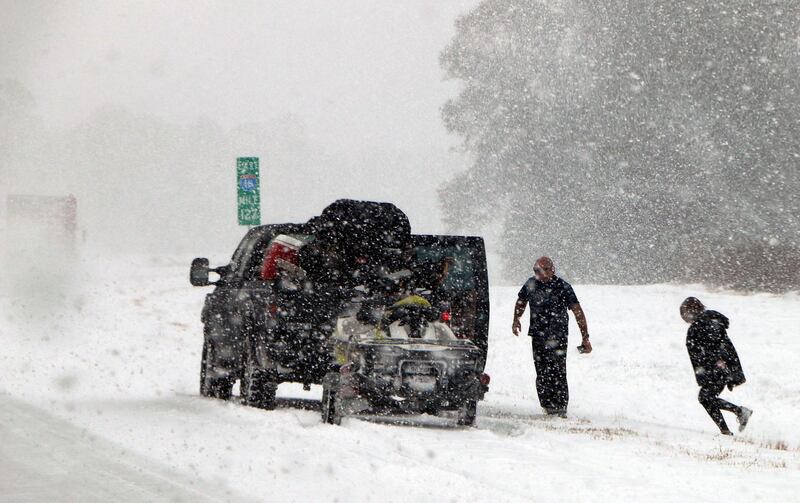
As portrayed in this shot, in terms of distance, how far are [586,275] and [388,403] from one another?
33.1m

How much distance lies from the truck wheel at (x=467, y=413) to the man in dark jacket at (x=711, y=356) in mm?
3002

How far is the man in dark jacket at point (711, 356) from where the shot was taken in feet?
38.4

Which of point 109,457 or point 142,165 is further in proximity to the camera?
point 142,165

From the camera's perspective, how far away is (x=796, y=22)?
111ft

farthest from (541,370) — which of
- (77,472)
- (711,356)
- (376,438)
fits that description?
(77,472)

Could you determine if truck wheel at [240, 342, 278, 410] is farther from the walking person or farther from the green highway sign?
the green highway sign

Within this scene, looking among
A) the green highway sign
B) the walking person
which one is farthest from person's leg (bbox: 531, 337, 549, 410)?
the green highway sign

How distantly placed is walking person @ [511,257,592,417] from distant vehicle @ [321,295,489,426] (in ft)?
9.06

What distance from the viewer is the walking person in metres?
12.8

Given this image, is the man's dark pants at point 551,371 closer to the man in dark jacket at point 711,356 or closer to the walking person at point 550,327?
the walking person at point 550,327

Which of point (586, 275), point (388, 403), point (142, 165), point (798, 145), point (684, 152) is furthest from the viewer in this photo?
point (142, 165)

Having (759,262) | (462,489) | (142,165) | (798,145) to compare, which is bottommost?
(462,489)

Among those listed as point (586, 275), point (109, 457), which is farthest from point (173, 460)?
point (586, 275)

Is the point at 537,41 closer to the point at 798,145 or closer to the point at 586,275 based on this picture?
the point at 586,275
